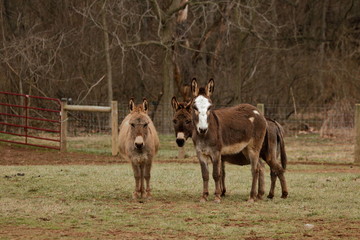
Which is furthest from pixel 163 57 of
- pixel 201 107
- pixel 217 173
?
pixel 217 173

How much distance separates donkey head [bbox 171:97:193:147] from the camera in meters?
11.4

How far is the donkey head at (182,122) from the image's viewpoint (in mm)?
11388

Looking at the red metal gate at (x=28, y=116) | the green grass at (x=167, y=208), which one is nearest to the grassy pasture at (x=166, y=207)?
the green grass at (x=167, y=208)

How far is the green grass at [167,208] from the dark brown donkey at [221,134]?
→ 545mm

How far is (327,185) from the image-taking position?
13.3 meters

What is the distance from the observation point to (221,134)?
11.0 meters

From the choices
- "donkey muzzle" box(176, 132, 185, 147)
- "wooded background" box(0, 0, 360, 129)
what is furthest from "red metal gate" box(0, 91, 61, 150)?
"donkey muzzle" box(176, 132, 185, 147)

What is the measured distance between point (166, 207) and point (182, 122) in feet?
5.82

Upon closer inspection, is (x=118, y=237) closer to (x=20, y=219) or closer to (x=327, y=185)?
(x=20, y=219)

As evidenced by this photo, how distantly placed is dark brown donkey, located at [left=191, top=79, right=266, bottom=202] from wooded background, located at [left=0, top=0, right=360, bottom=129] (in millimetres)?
13728

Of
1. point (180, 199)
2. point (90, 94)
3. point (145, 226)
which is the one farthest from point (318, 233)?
point (90, 94)

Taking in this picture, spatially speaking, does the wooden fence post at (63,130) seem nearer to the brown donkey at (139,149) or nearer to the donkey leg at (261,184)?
the brown donkey at (139,149)

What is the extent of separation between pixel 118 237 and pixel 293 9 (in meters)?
26.8

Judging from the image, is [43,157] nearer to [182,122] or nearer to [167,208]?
[182,122]
